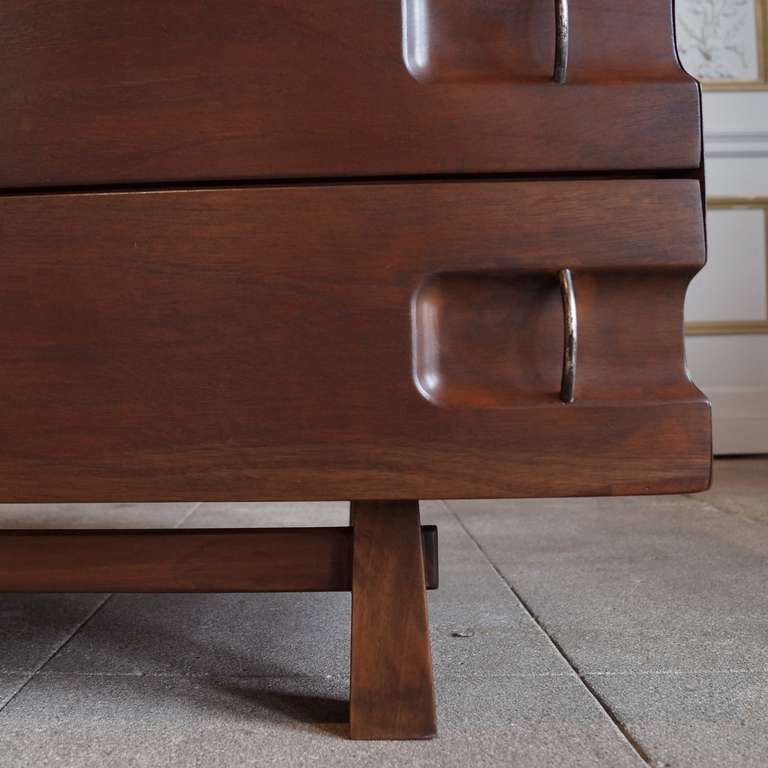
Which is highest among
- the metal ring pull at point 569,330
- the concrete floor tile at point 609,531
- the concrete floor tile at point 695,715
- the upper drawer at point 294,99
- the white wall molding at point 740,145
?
the white wall molding at point 740,145

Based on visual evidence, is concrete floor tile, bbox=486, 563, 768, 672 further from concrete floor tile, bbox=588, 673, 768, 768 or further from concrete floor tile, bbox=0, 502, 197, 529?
concrete floor tile, bbox=0, 502, 197, 529

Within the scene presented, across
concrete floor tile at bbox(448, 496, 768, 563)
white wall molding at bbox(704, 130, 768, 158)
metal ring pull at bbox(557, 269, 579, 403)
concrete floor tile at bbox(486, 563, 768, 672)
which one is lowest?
concrete floor tile at bbox(448, 496, 768, 563)

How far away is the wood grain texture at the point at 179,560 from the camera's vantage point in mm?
560

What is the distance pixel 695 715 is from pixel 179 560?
0.34 m

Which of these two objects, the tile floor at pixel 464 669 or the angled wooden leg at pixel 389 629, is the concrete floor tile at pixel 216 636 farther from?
the angled wooden leg at pixel 389 629

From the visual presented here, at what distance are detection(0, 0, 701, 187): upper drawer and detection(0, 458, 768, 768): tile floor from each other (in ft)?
1.08

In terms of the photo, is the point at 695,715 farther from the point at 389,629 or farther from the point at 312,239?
the point at 312,239

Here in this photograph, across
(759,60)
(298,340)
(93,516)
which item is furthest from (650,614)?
(759,60)

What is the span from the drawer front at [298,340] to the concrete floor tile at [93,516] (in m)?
0.85

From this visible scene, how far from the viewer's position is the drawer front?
0.50m

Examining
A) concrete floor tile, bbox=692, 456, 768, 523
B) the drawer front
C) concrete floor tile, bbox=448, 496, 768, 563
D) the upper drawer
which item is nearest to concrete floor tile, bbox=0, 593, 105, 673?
the drawer front

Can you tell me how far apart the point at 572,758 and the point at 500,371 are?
0.22 metres

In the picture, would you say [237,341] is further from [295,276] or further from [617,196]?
[617,196]

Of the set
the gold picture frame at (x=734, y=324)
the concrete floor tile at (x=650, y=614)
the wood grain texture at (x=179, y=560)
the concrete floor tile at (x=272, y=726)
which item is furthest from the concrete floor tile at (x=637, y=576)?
the gold picture frame at (x=734, y=324)
